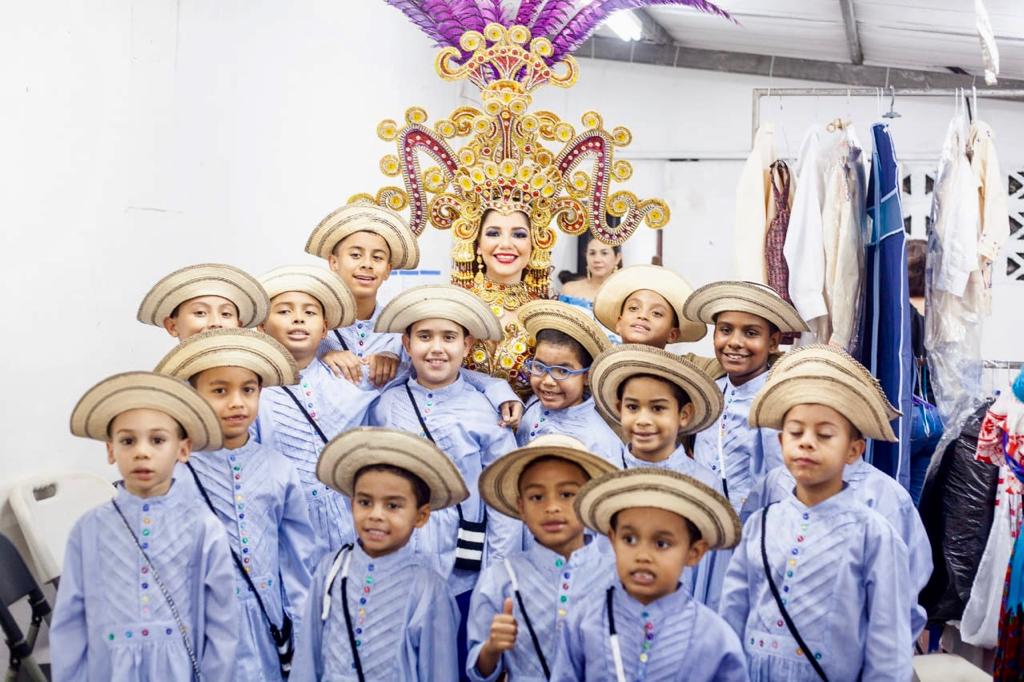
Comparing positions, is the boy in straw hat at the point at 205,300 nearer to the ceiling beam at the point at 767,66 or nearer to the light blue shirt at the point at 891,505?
the light blue shirt at the point at 891,505

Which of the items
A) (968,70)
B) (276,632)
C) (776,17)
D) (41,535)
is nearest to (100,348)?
(41,535)

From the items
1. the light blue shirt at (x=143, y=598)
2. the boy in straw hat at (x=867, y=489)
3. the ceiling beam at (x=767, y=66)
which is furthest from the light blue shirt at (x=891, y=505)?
the ceiling beam at (x=767, y=66)

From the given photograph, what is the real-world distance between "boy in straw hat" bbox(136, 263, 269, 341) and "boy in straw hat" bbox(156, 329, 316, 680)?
343 millimetres

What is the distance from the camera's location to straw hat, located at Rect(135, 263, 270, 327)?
149 inches

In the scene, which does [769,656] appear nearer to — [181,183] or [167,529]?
[167,529]

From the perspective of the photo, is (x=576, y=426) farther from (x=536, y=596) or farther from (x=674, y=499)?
(x=674, y=499)

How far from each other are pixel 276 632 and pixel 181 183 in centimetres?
278

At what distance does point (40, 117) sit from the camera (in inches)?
184

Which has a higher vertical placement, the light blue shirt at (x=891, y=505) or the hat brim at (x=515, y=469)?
the hat brim at (x=515, y=469)

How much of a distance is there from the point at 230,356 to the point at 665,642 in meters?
1.44

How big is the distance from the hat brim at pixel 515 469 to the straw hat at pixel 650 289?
1.23 metres

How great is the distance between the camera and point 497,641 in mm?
2949

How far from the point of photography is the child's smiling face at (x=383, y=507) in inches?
120

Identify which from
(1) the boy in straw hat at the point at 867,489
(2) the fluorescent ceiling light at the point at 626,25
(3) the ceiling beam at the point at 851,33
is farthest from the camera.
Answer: (2) the fluorescent ceiling light at the point at 626,25
